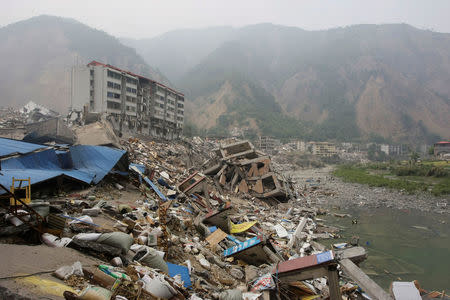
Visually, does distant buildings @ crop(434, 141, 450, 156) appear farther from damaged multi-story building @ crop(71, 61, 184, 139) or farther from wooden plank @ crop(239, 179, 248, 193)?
wooden plank @ crop(239, 179, 248, 193)

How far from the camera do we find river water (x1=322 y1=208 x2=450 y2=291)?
9.17m

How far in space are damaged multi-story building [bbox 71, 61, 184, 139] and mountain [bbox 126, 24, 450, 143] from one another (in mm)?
46338

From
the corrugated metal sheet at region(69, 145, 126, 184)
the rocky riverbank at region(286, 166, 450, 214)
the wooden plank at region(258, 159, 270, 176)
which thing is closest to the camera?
the corrugated metal sheet at region(69, 145, 126, 184)

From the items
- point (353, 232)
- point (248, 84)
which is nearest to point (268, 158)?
point (353, 232)

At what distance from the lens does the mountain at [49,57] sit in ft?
222

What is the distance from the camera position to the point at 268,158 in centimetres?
1673

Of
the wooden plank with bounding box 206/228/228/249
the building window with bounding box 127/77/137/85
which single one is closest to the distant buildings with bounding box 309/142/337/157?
the building window with bounding box 127/77/137/85

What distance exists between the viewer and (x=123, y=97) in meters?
31.5

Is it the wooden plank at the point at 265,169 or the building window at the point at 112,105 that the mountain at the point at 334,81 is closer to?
the building window at the point at 112,105

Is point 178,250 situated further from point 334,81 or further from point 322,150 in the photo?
point 334,81

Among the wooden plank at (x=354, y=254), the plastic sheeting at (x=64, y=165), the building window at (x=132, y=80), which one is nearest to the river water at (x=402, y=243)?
the wooden plank at (x=354, y=254)

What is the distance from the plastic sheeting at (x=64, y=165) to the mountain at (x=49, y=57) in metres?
62.9

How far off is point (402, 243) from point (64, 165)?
1364cm

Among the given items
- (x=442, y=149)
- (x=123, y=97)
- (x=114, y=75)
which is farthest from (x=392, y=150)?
(x=114, y=75)
